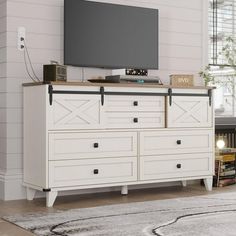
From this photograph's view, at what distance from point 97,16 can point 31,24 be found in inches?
23.1

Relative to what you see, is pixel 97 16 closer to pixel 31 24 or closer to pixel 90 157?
pixel 31 24

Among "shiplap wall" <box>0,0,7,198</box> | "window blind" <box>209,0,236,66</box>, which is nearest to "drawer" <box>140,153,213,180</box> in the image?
"shiplap wall" <box>0,0,7,198</box>

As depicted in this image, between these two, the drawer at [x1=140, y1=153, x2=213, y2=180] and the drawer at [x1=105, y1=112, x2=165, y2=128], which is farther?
the drawer at [x1=140, y1=153, x2=213, y2=180]

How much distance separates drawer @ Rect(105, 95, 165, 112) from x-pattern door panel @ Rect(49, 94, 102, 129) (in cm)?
11

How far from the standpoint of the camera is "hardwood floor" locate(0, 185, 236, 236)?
390 centimetres

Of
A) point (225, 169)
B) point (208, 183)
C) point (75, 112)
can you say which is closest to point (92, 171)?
point (75, 112)

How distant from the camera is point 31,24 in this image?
175 inches

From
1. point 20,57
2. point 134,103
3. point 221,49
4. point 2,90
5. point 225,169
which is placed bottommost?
point 225,169

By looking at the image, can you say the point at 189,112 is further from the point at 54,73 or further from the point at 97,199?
the point at 54,73

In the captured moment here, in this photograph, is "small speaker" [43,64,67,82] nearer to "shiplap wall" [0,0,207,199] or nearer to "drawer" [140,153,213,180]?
"shiplap wall" [0,0,207,199]

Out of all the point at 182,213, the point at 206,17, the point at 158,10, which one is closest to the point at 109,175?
the point at 182,213

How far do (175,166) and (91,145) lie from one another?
0.85 m

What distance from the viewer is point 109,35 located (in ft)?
15.5

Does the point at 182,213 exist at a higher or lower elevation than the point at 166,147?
lower
